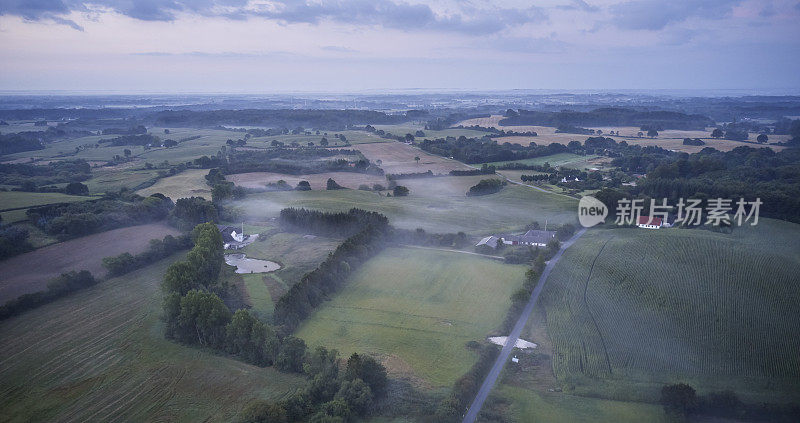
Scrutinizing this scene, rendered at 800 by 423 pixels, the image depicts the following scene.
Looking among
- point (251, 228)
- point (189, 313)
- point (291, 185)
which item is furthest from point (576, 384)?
point (291, 185)

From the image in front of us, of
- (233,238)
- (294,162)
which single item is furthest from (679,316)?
(294,162)

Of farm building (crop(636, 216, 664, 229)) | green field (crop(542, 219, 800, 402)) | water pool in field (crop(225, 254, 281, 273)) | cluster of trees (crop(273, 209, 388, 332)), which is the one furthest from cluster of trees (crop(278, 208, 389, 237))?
farm building (crop(636, 216, 664, 229))

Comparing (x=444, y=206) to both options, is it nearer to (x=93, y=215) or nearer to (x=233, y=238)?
(x=233, y=238)

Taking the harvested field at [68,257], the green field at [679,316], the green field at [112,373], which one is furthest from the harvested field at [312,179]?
the green field at [112,373]

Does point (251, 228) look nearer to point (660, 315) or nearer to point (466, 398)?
point (466, 398)

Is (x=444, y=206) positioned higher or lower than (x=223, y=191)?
lower
